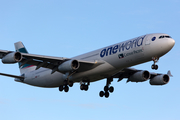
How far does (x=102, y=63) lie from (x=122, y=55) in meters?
2.98

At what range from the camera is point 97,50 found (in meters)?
47.6

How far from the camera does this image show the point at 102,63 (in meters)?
45.4

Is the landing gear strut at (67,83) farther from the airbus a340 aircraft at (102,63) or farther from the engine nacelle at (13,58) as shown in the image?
the engine nacelle at (13,58)

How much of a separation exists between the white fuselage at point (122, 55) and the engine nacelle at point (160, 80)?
9159 millimetres

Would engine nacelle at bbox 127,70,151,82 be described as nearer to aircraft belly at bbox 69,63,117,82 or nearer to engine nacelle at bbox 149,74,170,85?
engine nacelle at bbox 149,74,170,85

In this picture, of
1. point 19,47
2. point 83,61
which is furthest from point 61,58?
point 19,47

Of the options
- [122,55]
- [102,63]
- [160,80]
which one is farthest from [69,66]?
[160,80]

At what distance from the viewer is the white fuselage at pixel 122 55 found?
42656mm

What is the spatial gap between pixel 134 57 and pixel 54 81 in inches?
516

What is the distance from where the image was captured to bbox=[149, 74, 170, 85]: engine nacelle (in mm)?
52844

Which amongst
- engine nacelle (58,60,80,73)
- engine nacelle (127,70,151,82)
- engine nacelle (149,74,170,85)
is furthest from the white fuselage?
engine nacelle (149,74,170,85)

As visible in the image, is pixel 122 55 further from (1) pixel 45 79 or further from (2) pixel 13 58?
(1) pixel 45 79

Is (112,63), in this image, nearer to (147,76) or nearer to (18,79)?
(147,76)

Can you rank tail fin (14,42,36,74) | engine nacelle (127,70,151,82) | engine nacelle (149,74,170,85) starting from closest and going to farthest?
1. engine nacelle (127,70,151,82)
2. engine nacelle (149,74,170,85)
3. tail fin (14,42,36,74)
